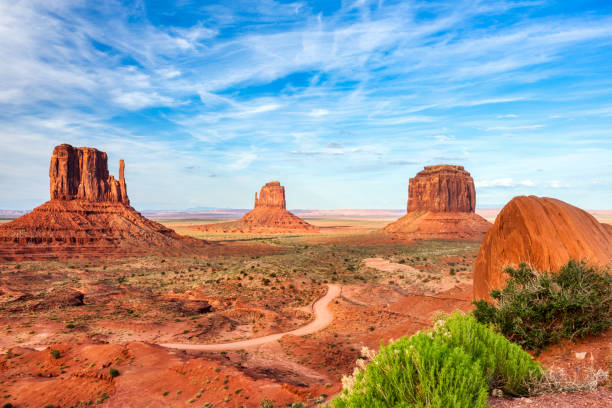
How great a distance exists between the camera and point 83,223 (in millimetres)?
79375

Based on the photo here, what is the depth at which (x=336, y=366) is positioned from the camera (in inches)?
808

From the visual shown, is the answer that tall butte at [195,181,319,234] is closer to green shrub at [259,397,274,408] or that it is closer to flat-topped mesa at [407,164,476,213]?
flat-topped mesa at [407,164,476,213]

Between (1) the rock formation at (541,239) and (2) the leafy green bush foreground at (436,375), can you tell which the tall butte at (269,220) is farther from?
(2) the leafy green bush foreground at (436,375)

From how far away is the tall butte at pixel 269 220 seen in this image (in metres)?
171

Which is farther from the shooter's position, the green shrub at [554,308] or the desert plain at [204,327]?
the desert plain at [204,327]

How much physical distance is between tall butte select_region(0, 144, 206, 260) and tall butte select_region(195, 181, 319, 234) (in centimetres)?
7714

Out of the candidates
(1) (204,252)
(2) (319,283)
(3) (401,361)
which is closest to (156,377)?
(3) (401,361)

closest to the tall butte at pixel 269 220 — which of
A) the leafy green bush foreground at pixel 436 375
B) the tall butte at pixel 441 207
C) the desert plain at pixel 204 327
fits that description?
the tall butte at pixel 441 207

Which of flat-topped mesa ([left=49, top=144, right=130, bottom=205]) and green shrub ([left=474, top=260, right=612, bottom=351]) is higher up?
flat-topped mesa ([left=49, top=144, right=130, bottom=205])

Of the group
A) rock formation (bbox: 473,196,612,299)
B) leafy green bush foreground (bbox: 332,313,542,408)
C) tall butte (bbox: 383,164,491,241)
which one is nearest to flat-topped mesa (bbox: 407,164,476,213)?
tall butte (bbox: 383,164,491,241)

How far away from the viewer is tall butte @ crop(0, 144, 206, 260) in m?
70.3

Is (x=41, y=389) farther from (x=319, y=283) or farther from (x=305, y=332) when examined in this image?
(x=319, y=283)

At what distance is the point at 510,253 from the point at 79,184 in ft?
324

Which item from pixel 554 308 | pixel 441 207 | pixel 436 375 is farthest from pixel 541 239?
pixel 441 207
